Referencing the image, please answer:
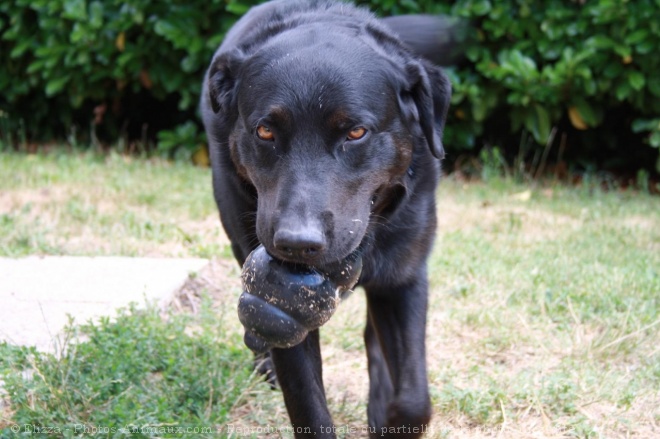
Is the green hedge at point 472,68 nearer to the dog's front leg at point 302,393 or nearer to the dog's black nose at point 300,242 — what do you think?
the dog's front leg at point 302,393

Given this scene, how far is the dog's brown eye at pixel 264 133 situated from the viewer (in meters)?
2.43

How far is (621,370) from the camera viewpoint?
321 centimetres

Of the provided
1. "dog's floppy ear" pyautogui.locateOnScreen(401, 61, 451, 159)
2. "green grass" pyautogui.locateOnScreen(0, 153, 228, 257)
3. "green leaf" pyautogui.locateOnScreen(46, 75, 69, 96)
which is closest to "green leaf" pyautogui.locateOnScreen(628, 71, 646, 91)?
"green grass" pyautogui.locateOnScreen(0, 153, 228, 257)

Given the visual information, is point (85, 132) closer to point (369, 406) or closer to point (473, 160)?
point (473, 160)

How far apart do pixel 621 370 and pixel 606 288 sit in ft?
2.24

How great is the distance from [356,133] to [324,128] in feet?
0.33

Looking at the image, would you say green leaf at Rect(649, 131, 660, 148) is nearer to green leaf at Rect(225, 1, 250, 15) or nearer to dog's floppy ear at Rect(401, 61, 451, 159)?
green leaf at Rect(225, 1, 250, 15)

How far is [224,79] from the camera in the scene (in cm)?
274

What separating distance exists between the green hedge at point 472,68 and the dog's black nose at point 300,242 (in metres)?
3.87

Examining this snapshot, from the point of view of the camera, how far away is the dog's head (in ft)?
7.48

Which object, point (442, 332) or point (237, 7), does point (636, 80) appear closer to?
point (237, 7)

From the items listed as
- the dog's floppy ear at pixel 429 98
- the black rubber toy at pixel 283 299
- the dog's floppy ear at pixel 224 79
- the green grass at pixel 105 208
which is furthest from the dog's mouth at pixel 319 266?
the green grass at pixel 105 208

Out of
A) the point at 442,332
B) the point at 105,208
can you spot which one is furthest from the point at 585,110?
the point at 105,208

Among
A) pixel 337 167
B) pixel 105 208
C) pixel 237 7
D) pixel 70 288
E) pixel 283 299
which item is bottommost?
pixel 105 208
